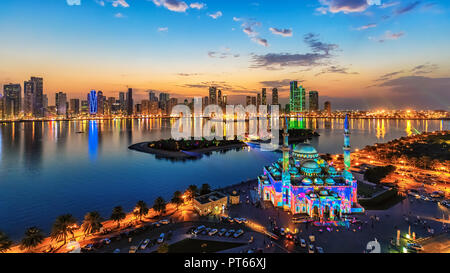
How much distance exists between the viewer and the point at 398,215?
15711mm

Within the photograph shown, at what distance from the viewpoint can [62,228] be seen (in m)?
12.8

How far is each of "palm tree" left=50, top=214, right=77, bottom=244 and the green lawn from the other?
594 centimetres

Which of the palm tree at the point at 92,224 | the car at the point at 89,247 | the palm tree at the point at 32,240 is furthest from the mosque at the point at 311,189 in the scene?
the palm tree at the point at 32,240

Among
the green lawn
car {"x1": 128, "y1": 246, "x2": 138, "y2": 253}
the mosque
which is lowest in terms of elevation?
the green lawn

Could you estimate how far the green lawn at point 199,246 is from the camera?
1181 cm

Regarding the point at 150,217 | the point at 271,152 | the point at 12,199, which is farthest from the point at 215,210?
the point at 271,152

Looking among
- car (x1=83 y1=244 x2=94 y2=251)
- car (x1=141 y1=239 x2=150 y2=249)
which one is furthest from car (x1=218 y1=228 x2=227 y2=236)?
car (x1=83 y1=244 x2=94 y2=251)

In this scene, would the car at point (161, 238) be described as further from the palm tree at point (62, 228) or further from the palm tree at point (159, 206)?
the palm tree at point (62, 228)

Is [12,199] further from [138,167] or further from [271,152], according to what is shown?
[271,152]

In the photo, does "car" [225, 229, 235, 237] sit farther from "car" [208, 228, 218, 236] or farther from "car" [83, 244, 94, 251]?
"car" [83, 244, 94, 251]

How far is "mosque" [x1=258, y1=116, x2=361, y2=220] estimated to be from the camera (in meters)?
15.8

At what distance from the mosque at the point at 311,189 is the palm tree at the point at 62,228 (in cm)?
1285

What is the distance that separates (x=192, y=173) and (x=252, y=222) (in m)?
16.3

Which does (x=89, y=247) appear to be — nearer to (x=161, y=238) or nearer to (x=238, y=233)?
(x=161, y=238)
